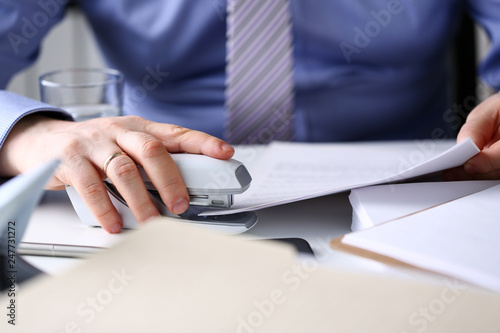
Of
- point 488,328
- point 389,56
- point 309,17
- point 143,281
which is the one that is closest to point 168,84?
point 309,17

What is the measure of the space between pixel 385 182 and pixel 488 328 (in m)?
0.21

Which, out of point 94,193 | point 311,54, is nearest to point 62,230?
point 94,193

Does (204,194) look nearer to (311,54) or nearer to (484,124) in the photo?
(484,124)

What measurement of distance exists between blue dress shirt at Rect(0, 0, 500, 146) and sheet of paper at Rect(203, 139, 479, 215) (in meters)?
0.17

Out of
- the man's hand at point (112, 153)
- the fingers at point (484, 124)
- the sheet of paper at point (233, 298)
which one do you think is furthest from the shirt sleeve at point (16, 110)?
the fingers at point (484, 124)

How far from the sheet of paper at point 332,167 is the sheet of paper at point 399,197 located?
0.01 meters

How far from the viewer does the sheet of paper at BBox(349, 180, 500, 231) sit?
42 cm

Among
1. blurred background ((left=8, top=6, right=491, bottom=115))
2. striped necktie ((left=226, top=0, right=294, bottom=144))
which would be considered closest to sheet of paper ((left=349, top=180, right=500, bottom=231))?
striped necktie ((left=226, top=0, right=294, bottom=144))

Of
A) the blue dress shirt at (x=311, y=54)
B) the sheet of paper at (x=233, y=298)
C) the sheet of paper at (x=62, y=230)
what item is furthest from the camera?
the blue dress shirt at (x=311, y=54)

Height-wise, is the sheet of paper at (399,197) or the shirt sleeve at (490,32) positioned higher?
the shirt sleeve at (490,32)

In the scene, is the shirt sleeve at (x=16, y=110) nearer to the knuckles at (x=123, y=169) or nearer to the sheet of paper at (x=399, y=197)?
the knuckles at (x=123, y=169)

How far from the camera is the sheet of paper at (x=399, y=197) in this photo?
0.42 metres

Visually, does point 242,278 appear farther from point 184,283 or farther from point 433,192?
point 433,192

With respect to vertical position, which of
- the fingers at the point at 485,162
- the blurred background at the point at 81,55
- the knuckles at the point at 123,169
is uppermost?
the fingers at the point at 485,162
